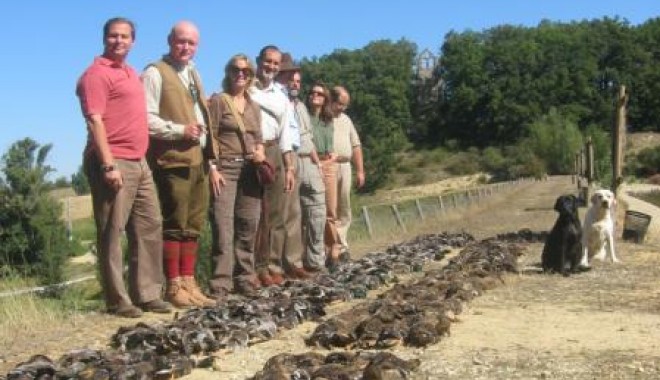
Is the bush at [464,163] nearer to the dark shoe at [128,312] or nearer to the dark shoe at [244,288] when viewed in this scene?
the dark shoe at [244,288]

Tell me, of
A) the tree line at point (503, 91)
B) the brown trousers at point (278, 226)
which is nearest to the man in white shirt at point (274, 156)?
the brown trousers at point (278, 226)

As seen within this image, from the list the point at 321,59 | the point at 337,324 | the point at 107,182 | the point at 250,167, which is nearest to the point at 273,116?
the point at 250,167

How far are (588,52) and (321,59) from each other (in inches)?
1520

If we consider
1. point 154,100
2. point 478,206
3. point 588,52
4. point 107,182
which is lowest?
point 478,206

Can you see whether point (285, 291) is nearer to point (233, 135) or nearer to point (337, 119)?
point (233, 135)

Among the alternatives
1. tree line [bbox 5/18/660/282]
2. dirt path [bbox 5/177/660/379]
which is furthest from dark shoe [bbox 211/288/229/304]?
tree line [bbox 5/18/660/282]

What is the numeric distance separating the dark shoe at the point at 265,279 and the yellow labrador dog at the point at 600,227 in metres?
4.36

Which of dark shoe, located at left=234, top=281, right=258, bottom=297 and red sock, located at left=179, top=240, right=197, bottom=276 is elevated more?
red sock, located at left=179, top=240, right=197, bottom=276

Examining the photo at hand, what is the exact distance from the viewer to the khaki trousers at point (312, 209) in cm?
977

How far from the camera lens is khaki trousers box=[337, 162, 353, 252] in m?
11.2

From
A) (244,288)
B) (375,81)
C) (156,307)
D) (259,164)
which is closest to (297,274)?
(244,288)

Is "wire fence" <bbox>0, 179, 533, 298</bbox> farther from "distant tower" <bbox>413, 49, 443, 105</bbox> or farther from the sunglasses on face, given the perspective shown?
"distant tower" <bbox>413, 49, 443, 105</bbox>

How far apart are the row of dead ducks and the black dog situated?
1400mm

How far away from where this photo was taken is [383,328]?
20.1 ft
